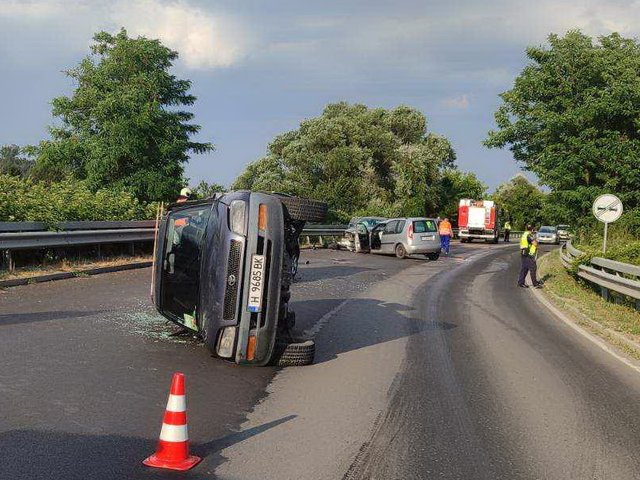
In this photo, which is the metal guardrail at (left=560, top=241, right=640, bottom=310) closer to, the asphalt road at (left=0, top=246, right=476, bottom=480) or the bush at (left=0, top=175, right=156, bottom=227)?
the asphalt road at (left=0, top=246, right=476, bottom=480)

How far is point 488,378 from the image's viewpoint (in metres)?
6.97

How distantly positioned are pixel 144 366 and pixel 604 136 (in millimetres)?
26116

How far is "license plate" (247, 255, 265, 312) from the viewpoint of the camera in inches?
249

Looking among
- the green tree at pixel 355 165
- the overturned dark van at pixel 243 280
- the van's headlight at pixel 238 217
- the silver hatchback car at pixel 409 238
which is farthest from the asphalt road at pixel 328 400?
the green tree at pixel 355 165

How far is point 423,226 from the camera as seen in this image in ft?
85.5

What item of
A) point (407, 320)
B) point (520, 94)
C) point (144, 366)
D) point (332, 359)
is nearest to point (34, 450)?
point (144, 366)

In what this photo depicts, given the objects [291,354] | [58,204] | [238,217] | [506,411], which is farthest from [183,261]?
[58,204]

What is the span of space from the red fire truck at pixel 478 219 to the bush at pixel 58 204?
30.2 m

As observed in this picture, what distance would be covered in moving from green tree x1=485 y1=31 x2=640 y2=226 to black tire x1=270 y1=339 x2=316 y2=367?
23.0m

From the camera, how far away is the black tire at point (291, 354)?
7043 mm

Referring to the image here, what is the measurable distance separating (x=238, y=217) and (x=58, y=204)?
10.3 meters

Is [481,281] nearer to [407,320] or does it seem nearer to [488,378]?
Result: [407,320]

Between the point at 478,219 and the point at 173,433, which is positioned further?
the point at 478,219

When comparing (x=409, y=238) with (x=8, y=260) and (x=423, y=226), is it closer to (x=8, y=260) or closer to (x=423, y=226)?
(x=423, y=226)
